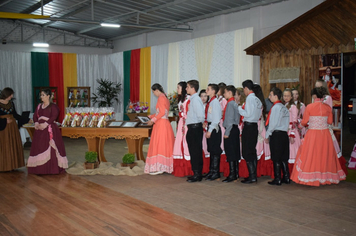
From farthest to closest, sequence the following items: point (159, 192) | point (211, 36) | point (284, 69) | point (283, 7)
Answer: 1. point (211, 36)
2. point (283, 7)
3. point (284, 69)
4. point (159, 192)

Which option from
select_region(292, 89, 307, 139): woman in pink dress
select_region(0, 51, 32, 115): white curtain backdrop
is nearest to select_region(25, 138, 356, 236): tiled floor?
select_region(292, 89, 307, 139): woman in pink dress

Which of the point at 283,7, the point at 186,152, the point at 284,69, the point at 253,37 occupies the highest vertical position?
the point at 283,7

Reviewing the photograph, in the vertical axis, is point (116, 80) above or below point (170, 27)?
below

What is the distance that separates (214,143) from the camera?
5.92 m

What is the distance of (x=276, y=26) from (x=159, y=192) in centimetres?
672

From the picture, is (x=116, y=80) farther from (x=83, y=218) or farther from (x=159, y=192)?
(x=83, y=218)

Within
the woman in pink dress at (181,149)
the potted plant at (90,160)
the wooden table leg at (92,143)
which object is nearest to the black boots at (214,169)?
the woman in pink dress at (181,149)

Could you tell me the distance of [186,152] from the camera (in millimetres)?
6223

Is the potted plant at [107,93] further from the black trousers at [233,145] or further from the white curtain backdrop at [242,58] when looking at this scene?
the black trousers at [233,145]

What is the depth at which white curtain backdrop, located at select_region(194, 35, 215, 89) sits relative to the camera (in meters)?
11.9

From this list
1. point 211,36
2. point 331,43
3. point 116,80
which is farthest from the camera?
point 116,80

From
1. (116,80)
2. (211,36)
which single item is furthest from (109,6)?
(116,80)

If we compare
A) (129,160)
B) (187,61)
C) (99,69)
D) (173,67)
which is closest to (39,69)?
(99,69)

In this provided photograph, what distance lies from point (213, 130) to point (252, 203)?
1.50 metres
